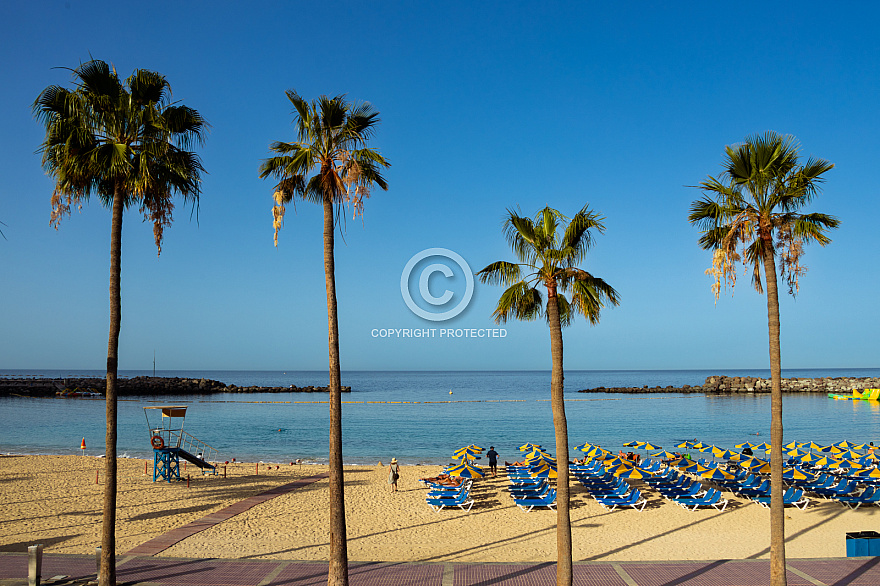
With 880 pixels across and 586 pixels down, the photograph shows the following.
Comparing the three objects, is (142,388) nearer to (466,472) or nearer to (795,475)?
(466,472)

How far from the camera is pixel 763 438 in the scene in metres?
45.8

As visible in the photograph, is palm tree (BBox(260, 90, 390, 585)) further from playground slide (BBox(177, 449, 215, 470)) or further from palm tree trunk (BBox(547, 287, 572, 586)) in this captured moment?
playground slide (BBox(177, 449, 215, 470))

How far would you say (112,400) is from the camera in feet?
32.8

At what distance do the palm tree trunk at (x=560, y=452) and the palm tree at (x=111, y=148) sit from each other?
714cm

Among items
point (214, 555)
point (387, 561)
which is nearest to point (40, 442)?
point (214, 555)

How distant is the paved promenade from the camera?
10.8m

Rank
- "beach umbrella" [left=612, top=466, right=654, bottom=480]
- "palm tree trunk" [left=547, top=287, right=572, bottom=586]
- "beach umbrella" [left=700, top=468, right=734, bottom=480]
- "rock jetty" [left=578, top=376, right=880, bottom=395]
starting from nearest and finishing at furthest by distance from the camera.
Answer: "palm tree trunk" [left=547, top=287, right=572, bottom=586], "beach umbrella" [left=700, top=468, right=734, bottom=480], "beach umbrella" [left=612, top=466, right=654, bottom=480], "rock jetty" [left=578, top=376, right=880, bottom=395]

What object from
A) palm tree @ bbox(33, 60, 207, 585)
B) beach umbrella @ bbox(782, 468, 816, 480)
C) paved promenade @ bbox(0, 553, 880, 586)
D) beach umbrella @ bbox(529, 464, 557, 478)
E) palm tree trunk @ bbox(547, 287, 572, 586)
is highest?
palm tree @ bbox(33, 60, 207, 585)

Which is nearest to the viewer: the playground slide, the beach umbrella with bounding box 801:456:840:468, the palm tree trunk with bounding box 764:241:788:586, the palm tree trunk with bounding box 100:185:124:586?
the palm tree trunk with bounding box 764:241:788:586

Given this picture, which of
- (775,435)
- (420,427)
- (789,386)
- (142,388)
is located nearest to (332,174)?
(775,435)

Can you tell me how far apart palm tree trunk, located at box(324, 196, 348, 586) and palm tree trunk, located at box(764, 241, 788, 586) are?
673 centimetres

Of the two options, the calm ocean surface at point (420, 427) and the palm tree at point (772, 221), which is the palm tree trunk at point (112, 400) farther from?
the calm ocean surface at point (420, 427)

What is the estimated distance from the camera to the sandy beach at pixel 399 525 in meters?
13.7

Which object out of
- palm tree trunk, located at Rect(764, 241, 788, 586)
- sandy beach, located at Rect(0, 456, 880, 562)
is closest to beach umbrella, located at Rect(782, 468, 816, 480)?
sandy beach, located at Rect(0, 456, 880, 562)
